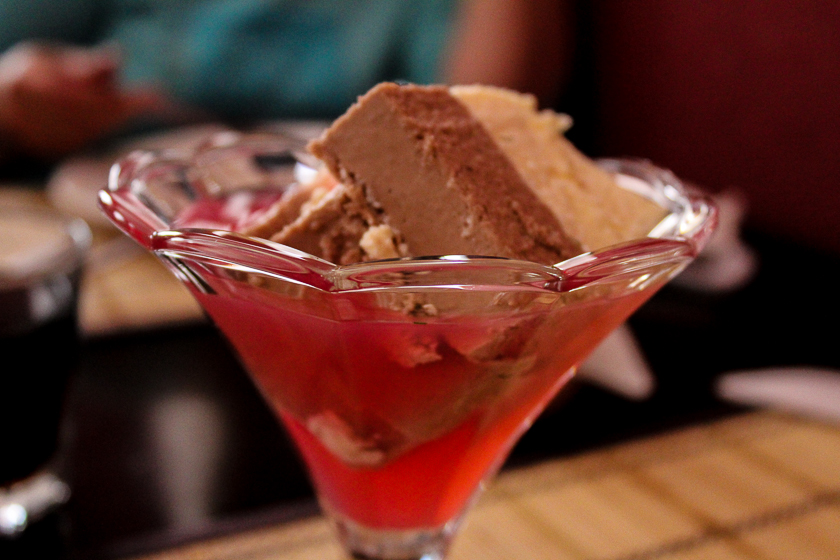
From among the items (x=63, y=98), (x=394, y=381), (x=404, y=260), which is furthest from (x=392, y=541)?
(x=63, y=98)

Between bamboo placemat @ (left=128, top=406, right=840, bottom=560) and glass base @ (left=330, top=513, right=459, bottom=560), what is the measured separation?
4.1 inches

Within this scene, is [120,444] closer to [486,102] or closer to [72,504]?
[72,504]

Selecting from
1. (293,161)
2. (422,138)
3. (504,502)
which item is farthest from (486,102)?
(504,502)

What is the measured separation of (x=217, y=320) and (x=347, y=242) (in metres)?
0.12

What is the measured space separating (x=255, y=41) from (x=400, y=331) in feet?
7.15

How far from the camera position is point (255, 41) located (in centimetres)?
235

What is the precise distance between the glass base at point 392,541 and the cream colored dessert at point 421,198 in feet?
0.77

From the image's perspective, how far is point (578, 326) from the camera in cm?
44

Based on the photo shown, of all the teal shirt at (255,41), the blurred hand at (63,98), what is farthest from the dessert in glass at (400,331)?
the teal shirt at (255,41)

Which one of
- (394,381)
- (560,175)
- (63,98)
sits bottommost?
(63,98)

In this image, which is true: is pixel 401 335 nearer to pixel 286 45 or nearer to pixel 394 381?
pixel 394 381

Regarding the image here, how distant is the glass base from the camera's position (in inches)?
21.9

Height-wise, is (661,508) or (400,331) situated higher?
(400,331)

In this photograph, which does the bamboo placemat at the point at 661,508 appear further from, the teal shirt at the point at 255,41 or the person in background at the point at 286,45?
the teal shirt at the point at 255,41
